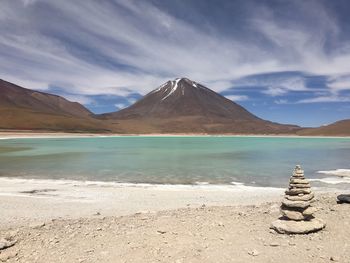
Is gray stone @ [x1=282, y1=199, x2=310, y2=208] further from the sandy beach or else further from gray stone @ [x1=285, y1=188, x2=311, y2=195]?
the sandy beach

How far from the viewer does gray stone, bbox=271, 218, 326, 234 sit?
6.50 metres

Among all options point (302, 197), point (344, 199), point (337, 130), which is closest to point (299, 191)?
point (302, 197)

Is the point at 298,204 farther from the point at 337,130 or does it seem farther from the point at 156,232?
the point at 337,130

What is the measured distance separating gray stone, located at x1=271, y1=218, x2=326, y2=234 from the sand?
0.39 ft

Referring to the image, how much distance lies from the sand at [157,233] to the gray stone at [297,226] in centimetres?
12

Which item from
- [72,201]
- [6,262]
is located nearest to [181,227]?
[6,262]

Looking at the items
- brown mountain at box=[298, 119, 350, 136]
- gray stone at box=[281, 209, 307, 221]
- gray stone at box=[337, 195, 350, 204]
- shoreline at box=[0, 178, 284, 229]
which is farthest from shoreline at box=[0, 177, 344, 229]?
brown mountain at box=[298, 119, 350, 136]

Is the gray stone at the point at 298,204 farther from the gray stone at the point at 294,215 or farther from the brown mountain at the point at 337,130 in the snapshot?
the brown mountain at the point at 337,130

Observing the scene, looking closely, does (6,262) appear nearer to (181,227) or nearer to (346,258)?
(181,227)

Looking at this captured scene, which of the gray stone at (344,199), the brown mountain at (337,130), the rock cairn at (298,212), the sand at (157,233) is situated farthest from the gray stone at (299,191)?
the brown mountain at (337,130)

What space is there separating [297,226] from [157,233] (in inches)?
99.6

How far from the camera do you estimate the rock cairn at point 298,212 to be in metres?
6.56

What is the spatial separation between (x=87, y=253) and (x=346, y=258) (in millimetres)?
3940

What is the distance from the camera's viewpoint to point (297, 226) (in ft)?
21.6
